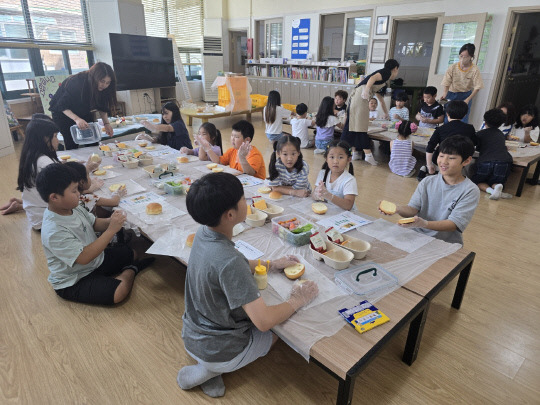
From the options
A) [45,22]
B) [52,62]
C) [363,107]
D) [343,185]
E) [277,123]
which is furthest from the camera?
[52,62]

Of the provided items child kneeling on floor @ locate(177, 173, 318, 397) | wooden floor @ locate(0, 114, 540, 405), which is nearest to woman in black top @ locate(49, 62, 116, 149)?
wooden floor @ locate(0, 114, 540, 405)

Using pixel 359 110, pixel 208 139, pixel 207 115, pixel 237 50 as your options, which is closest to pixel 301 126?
pixel 359 110

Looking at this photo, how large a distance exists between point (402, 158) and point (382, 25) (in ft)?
13.4

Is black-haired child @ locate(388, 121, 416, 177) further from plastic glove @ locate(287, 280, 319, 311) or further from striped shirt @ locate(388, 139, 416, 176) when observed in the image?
plastic glove @ locate(287, 280, 319, 311)

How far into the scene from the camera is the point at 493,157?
365 cm

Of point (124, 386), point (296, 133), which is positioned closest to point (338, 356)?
point (124, 386)

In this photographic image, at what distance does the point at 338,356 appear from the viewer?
41.8 inches

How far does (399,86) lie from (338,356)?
7.79m

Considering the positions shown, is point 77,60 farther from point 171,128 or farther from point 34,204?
point 34,204

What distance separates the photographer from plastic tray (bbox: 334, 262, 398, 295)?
133 centimetres

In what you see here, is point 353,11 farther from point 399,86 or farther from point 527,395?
point 527,395

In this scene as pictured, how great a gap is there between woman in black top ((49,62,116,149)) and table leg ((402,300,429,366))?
329cm

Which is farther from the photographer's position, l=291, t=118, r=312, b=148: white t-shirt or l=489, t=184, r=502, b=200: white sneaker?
l=291, t=118, r=312, b=148: white t-shirt

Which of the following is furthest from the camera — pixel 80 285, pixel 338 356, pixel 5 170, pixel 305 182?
pixel 5 170
